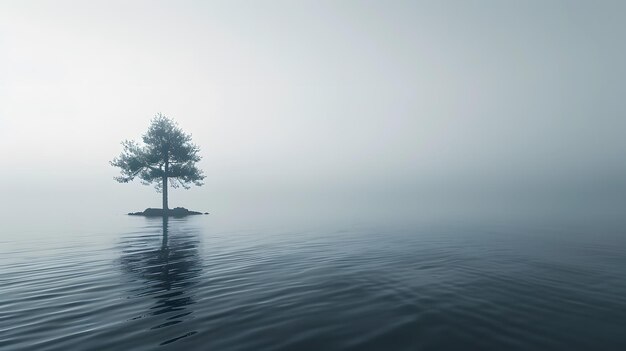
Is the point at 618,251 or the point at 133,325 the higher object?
the point at 133,325

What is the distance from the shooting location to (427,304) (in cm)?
757

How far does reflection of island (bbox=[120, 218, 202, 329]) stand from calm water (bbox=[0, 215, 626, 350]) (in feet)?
0.24

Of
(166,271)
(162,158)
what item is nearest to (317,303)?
(166,271)

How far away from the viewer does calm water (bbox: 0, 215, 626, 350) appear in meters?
5.56

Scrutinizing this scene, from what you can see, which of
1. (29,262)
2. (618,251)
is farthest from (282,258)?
(618,251)

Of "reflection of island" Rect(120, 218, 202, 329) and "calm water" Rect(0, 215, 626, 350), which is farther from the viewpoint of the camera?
"reflection of island" Rect(120, 218, 202, 329)

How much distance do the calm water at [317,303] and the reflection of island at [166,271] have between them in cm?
7

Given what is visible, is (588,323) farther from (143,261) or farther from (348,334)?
(143,261)

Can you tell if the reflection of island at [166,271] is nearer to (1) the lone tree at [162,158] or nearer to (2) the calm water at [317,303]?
(2) the calm water at [317,303]

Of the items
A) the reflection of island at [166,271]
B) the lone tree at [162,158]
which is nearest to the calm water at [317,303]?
the reflection of island at [166,271]

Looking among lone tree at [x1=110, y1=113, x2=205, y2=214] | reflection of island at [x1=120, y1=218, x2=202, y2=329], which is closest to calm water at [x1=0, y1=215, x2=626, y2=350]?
reflection of island at [x1=120, y1=218, x2=202, y2=329]

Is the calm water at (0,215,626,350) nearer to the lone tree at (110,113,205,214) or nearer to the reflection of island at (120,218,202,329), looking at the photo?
the reflection of island at (120,218,202,329)

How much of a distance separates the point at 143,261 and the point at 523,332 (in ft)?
49.8

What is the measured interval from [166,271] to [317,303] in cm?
751
